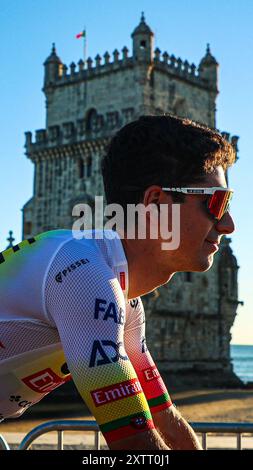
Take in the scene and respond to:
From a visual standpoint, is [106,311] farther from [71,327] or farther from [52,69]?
[52,69]

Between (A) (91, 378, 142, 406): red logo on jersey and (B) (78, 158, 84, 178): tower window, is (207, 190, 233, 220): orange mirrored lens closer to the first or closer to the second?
(A) (91, 378, 142, 406): red logo on jersey

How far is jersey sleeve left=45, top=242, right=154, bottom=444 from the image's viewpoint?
2.25m

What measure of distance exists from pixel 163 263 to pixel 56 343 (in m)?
0.49

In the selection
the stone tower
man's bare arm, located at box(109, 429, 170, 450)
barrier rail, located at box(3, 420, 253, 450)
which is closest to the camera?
man's bare arm, located at box(109, 429, 170, 450)

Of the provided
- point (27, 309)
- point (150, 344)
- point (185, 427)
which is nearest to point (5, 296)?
point (27, 309)

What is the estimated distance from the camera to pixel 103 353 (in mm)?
2264

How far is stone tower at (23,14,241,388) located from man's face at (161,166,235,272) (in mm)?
35619

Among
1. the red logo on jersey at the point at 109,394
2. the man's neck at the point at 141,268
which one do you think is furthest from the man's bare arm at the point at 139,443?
the man's neck at the point at 141,268

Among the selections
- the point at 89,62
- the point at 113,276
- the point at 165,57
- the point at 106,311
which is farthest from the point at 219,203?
the point at 89,62

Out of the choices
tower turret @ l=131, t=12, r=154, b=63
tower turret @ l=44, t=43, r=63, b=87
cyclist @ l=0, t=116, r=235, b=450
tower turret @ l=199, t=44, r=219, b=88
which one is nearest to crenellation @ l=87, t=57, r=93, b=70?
tower turret @ l=44, t=43, r=63, b=87

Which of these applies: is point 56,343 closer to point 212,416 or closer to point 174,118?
point 174,118

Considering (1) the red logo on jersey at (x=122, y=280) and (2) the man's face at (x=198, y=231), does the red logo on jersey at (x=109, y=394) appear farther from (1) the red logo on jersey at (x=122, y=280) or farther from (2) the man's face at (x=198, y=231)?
(2) the man's face at (x=198, y=231)

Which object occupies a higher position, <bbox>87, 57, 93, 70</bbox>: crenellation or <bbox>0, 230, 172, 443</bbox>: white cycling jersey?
<bbox>87, 57, 93, 70</bbox>: crenellation

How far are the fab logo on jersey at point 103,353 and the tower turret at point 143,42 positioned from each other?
129ft
